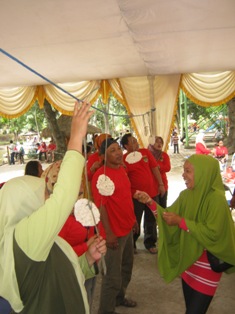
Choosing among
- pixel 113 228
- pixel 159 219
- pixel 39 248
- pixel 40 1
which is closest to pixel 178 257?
pixel 159 219

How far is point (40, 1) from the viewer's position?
7.73 feet

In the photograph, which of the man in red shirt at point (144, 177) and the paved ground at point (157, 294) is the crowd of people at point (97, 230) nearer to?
the man in red shirt at point (144, 177)

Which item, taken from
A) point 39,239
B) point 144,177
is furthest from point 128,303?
point 39,239

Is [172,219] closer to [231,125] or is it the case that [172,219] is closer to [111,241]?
[111,241]

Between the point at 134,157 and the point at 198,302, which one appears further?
the point at 134,157

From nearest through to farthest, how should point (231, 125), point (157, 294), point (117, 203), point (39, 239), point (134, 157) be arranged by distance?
point (39, 239), point (117, 203), point (157, 294), point (134, 157), point (231, 125)

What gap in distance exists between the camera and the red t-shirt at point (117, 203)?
2570 millimetres

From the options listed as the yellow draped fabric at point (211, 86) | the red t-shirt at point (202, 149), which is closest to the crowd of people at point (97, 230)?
the yellow draped fabric at point (211, 86)

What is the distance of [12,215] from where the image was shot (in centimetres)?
107

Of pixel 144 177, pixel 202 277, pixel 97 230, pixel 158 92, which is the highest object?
pixel 158 92

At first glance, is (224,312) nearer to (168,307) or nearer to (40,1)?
(168,307)

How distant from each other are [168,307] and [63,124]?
40.4ft

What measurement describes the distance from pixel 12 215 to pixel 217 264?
142 cm

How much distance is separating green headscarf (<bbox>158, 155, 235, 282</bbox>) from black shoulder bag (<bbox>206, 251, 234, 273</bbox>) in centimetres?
3
